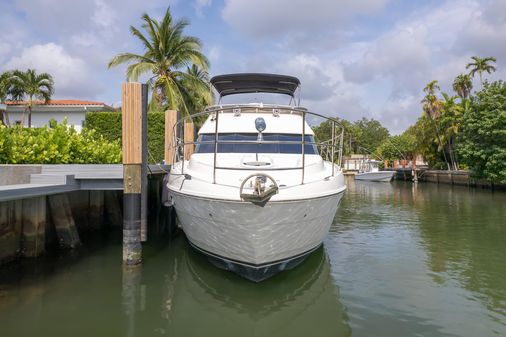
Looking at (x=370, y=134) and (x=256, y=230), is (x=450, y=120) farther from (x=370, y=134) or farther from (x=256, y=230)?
(x=370, y=134)

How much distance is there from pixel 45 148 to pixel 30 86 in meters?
21.9

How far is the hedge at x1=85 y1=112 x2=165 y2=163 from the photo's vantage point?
17875 mm

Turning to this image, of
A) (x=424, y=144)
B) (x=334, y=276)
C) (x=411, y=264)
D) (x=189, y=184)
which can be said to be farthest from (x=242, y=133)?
(x=424, y=144)

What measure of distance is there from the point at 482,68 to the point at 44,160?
1535 inches

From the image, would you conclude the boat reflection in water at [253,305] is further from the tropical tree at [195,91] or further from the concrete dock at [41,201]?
the tropical tree at [195,91]

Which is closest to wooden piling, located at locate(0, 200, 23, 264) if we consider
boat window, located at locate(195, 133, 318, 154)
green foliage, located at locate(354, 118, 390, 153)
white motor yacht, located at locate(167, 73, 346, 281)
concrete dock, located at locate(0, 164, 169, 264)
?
A: concrete dock, located at locate(0, 164, 169, 264)

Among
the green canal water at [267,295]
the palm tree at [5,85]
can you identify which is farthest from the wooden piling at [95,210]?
the palm tree at [5,85]

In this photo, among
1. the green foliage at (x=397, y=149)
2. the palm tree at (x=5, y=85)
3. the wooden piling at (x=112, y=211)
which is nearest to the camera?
the wooden piling at (x=112, y=211)

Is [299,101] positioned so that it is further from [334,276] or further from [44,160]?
[44,160]

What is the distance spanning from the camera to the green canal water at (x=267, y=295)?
16.4 ft

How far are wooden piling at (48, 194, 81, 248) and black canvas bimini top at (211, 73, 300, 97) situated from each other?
15.1ft

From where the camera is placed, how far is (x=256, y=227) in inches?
218

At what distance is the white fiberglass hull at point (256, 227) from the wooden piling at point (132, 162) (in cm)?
100

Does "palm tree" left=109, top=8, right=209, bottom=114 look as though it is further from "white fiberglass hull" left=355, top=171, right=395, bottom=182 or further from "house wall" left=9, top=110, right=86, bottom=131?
"white fiberglass hull" left=355, top=171, right=395, bottom=182
